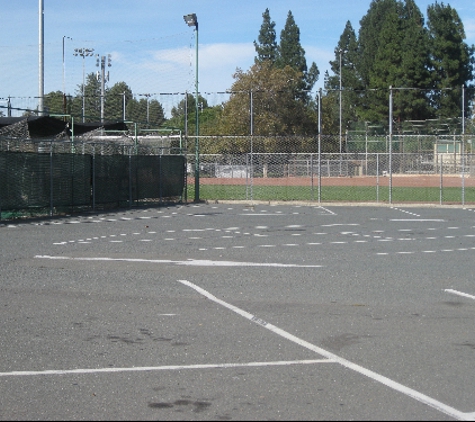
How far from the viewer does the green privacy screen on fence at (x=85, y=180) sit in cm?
2280

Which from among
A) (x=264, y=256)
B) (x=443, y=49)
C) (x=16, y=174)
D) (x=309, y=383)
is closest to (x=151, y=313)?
(x=309, y=383)

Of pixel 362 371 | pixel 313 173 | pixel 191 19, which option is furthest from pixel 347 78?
pixel 362 371

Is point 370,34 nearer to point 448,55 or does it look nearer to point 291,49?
point 291,49

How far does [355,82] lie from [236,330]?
255 ft

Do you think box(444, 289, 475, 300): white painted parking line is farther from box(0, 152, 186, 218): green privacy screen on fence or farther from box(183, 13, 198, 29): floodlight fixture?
box(183, 13, 198, 29): floodlight fixture

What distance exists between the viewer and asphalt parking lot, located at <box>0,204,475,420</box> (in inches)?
225

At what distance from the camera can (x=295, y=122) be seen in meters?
55.8

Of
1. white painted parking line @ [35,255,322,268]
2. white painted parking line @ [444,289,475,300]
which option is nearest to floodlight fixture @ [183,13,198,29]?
white painted parking line @ [35,255,322,268]

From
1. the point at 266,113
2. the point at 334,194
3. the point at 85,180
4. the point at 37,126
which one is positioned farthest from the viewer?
the point at 266,113

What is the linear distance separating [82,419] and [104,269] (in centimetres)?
739

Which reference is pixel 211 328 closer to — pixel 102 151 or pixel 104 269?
pixel 104 269

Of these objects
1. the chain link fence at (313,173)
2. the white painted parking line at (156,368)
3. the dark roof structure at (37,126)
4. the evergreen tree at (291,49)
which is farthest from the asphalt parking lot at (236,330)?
the evergreen tree at (291,49)

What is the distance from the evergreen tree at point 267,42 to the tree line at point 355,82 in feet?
0.37

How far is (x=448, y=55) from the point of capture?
7231 cm
